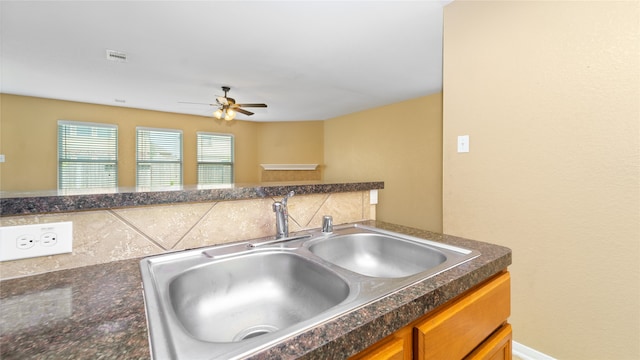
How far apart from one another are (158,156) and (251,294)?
5392mm

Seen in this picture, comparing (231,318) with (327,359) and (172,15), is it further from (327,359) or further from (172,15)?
(172,15)

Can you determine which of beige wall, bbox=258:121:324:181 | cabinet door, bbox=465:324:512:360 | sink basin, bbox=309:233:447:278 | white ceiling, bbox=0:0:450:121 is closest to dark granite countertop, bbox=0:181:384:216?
sink basin, bbox=309:233:447:278

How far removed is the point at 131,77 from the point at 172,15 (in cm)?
175

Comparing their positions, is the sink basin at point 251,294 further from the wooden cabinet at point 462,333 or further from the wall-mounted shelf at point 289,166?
the wall-mounted shelf at point 289,166

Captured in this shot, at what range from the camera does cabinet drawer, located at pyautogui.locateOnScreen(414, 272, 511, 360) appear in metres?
0.54

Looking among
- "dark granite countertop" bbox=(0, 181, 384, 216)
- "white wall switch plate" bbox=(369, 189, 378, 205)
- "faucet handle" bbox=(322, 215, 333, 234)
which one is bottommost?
"faucet handle" bbox=(322, 215, 333, 234)

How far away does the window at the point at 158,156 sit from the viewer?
16.4 feet

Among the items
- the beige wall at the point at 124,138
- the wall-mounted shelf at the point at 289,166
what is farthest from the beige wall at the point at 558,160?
the beige wall at the point at 124,138

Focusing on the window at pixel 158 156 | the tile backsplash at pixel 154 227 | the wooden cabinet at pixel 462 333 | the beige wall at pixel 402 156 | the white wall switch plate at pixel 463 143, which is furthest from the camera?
the window at pixel 158 156

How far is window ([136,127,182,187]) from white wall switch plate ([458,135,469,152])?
4.76 metres

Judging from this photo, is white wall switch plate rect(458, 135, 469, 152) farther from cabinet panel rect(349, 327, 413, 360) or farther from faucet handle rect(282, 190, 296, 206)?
cabinet panel rect(349, 327, 413, 360)

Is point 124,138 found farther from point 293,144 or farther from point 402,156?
point 402,156

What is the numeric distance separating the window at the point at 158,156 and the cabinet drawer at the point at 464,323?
5.20 m

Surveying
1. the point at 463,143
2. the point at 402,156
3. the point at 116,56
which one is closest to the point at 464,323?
the point at 463,143
